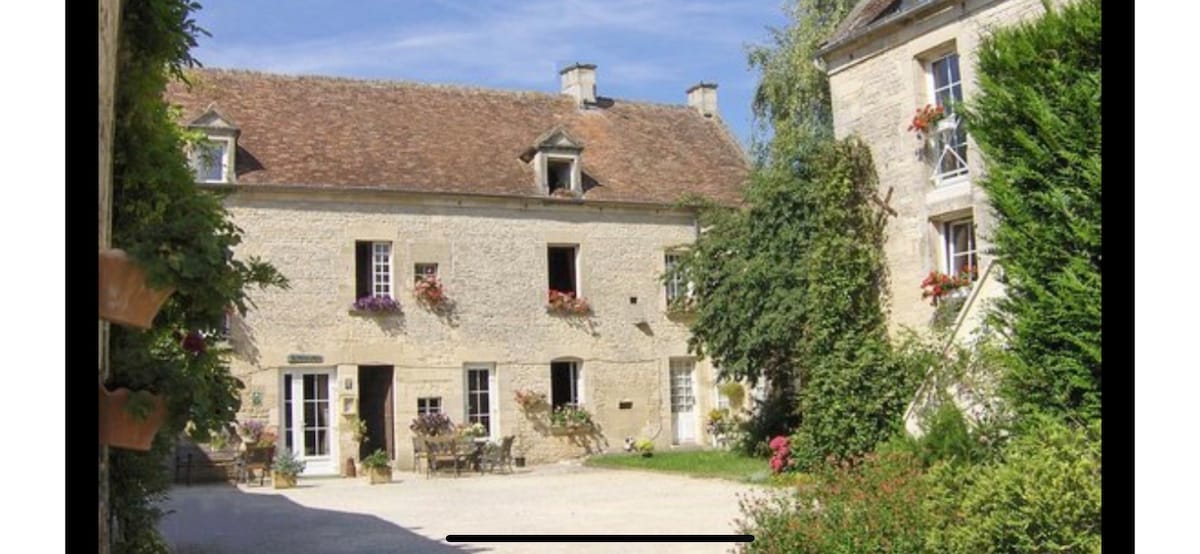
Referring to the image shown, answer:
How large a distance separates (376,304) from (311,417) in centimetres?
173

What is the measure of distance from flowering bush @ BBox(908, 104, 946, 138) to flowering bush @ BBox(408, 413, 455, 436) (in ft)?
25.8

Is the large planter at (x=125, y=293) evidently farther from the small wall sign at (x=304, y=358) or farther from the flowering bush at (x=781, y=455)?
the small wall sign at (x=304, y=358)

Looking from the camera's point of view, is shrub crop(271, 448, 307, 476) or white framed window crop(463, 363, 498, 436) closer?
shrub crop(271, 448, 307, 476)

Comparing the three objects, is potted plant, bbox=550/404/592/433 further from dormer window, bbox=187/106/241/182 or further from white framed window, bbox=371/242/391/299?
dormer window, bbox=187/106/241/182

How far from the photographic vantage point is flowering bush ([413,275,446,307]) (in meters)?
17.0

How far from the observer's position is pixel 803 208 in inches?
525

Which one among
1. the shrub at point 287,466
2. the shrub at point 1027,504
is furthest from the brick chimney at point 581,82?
the shrub at point 1027,504

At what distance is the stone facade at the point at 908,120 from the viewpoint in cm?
1130

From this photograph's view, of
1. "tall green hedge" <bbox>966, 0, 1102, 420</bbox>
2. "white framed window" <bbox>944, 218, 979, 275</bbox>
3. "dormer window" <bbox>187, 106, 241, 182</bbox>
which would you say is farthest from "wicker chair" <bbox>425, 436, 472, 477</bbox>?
"tall green hedge" <bbox>966, 0, 1102, 420</bbox>

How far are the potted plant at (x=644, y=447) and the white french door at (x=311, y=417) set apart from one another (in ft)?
13.8

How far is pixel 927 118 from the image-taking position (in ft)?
37.8

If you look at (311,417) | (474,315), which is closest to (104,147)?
(311,417)

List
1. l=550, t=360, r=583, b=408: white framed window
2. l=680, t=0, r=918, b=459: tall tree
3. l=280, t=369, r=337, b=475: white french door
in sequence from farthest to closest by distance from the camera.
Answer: l=550, t=360, r=583, b=408: white framed window, l=280, t=369, r=337, b=475: white french door, l=680, t=0, r=918, b=459: tall tree
